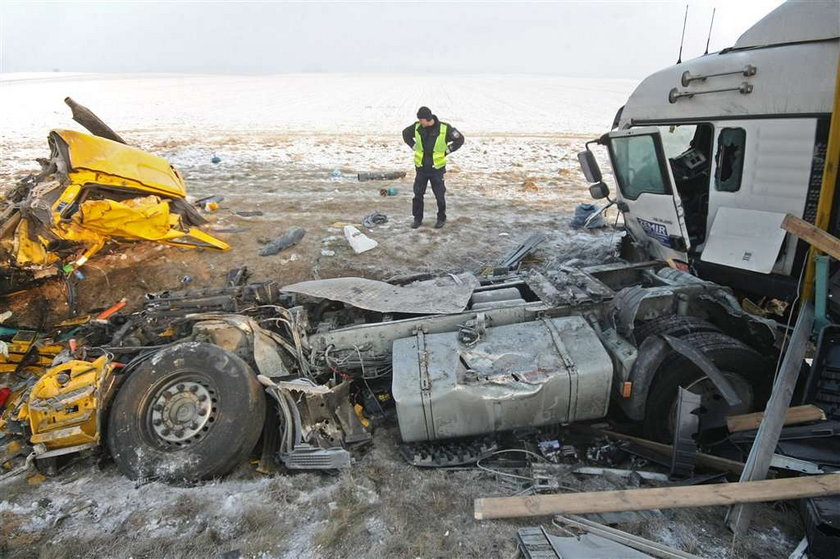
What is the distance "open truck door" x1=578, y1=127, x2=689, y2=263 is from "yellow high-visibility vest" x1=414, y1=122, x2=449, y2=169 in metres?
2.79

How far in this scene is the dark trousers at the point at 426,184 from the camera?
7.33 metres

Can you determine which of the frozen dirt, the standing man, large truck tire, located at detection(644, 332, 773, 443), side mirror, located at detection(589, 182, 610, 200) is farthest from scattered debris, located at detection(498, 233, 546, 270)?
large truck tire, located at detection(644, 332, 773, 443)

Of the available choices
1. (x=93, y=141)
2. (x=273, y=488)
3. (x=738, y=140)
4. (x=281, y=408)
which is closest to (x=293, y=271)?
(x=93, y=141)

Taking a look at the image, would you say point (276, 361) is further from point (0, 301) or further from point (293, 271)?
point (0, 301)

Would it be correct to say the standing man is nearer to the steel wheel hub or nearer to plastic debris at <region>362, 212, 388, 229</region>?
plastic debris at <region>362, 212, 388, 229</region>

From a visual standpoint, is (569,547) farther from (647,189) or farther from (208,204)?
(208,204)

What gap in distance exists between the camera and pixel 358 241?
22.3ft

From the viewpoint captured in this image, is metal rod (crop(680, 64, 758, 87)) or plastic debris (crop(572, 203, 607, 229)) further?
plastic debris (crop(572, 203, 607, 229))

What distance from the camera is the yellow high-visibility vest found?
23.3 ft

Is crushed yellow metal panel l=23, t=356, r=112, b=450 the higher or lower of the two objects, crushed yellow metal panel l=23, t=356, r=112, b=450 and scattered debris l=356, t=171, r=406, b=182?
the lower

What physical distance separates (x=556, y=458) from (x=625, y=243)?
3.10 m

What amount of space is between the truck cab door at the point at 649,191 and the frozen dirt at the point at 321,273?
114 cm

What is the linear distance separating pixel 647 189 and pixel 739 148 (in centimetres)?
81

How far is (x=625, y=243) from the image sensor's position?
17.9 feet
